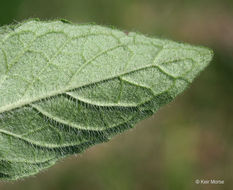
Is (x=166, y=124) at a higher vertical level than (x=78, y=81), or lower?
lower

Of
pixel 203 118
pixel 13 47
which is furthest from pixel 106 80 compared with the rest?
pixel 203 118

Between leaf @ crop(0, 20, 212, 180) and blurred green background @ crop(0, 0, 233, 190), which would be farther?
blurred green background @ crop(0, 0, 233, 190)

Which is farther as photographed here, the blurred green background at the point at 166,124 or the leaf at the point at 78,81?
the blurred green background at the point at 166,124

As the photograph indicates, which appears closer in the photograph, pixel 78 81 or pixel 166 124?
pixel 78 81

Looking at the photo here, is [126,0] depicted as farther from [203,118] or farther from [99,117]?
[99,117]
